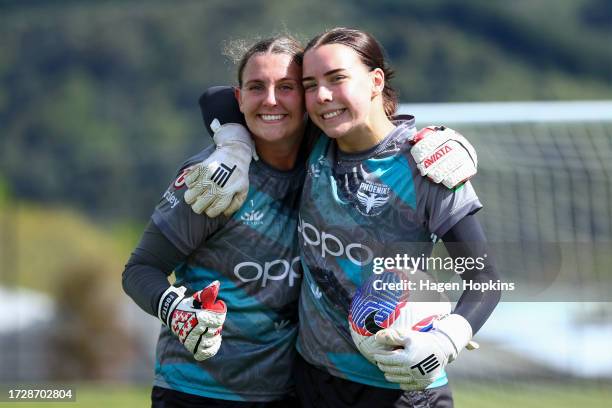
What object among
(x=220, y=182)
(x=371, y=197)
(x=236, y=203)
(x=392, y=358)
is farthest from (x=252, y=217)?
(x=392, y=358)

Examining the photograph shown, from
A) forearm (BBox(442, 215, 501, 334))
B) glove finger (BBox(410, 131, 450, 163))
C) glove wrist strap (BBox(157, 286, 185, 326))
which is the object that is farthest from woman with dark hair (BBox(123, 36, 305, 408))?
forearm (BBox(442, 215, 501, 334))

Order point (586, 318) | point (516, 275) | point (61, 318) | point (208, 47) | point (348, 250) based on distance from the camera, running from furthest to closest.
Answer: point (208, 47), point (61, 318), point (586, 318), point (516, 275), point (348, 250)

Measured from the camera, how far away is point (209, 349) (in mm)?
3590

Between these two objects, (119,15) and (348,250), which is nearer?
(348,250)

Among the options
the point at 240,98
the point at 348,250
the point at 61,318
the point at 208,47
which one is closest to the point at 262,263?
the point at 348,250

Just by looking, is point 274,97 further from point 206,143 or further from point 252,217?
point 206,143

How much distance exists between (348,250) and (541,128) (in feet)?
10.0

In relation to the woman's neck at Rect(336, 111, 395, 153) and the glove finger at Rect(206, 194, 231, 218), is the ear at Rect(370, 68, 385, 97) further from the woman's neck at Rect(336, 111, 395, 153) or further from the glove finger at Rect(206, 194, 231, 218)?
the glove finger at Rect(206, 194, 231, 218)

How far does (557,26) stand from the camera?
43562mm

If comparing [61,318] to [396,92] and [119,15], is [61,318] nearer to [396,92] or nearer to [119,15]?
[396,92]

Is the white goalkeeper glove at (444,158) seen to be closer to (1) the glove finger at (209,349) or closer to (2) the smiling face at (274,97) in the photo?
(2) the smiling face at (274,97)

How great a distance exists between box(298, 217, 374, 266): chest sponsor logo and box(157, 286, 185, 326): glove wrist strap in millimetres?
474

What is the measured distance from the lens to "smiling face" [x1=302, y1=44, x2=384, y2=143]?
3.64m

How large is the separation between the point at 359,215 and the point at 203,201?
54cm
